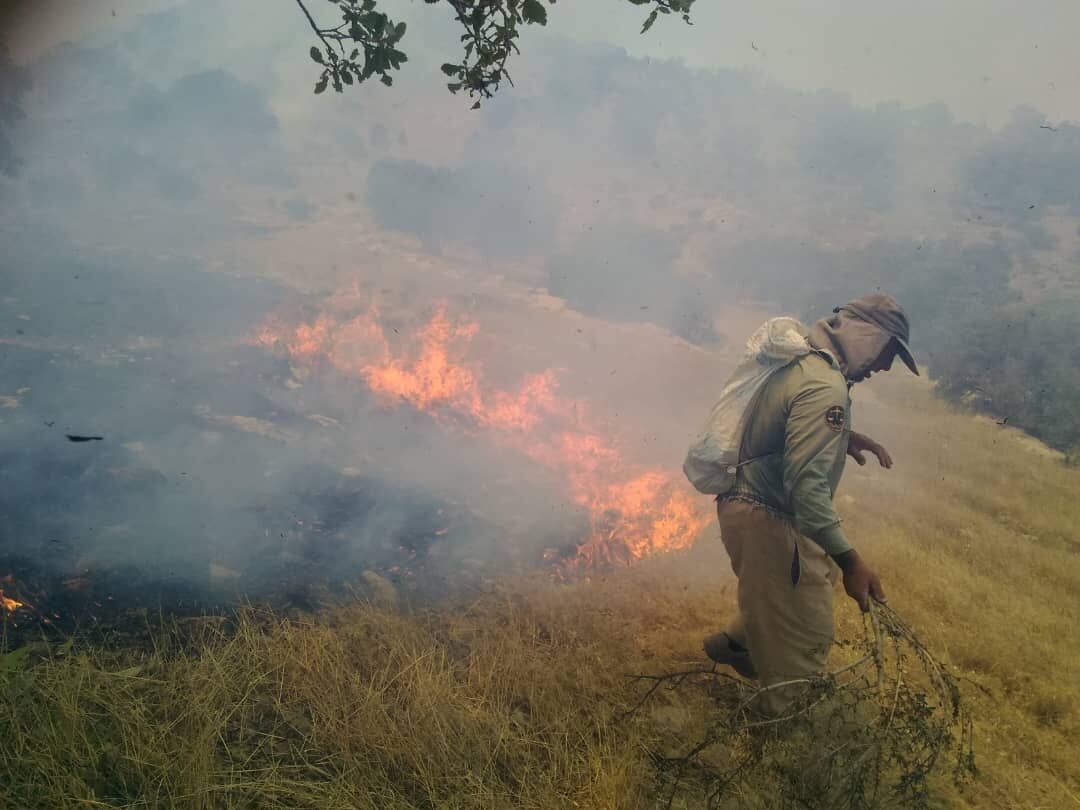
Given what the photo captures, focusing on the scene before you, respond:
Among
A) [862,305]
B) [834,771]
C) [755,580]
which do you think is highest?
[862,305]

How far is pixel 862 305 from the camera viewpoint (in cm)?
286

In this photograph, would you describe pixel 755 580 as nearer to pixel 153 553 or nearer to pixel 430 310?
pixel 153 553

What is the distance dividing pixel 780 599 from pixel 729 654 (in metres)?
0.59

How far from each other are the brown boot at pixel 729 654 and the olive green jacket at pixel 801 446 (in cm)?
83

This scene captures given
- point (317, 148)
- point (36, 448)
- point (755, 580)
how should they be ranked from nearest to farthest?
1. point (755, 580)
2. point (36, 448)
3. point (317, 148)

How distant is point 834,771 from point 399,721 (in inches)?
71.4

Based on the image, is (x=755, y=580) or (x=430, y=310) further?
(x=430, y=310)

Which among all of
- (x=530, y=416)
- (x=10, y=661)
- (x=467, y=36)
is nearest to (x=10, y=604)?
(x=10, y=661)

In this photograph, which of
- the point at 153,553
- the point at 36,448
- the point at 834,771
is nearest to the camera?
the point at 834,771

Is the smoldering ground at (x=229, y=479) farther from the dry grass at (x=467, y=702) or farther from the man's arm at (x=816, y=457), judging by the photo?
the man's arm at (x=816, y=457)

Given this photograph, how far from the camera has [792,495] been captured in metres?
2.50

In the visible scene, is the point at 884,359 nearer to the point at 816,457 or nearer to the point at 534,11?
the point at 816,457

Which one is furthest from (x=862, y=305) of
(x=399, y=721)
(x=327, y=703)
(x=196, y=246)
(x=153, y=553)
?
(x=196, y=246)

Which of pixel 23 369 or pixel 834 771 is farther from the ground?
pixel 834 771
